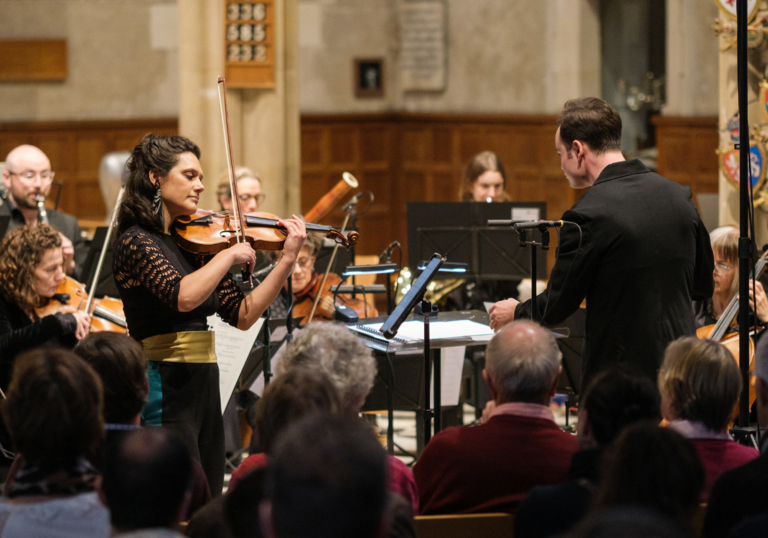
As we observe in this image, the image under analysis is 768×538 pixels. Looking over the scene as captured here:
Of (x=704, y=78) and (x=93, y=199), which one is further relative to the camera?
(x=93, y=199)

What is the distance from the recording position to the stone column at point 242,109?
6.53 metres

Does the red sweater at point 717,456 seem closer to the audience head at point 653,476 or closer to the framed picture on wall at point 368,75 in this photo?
the audience head at point 653,476

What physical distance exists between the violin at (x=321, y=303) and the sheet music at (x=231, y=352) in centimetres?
69

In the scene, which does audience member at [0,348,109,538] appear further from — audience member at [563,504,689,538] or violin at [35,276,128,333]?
violin at [35,276,128,333]

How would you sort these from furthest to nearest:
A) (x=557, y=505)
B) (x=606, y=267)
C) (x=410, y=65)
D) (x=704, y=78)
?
(x=410, y=65) → (x=704, y=78) → (x=606, y=267) → (x=557, y=505)

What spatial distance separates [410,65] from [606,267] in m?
6.87

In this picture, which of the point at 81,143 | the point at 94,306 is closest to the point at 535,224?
the point at 94,306

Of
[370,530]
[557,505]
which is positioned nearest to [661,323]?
[557,505]

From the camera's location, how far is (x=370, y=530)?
1.25m

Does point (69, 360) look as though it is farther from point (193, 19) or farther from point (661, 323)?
point (193, 19)

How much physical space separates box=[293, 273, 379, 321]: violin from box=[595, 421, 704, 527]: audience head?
10.3 feet

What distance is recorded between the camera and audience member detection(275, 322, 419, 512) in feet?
7.08

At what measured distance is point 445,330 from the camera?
120 inches

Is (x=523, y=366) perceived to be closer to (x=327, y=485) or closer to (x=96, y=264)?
(x=327, y=485)
